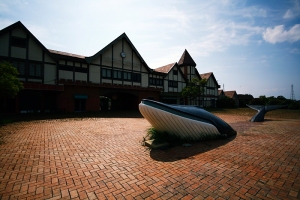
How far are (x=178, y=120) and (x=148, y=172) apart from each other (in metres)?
2.53

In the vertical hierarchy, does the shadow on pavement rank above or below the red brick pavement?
above

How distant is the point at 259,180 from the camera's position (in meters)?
3.27

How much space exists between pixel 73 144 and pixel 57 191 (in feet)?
10.6

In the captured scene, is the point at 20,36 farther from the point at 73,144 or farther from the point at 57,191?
the point at 57,191

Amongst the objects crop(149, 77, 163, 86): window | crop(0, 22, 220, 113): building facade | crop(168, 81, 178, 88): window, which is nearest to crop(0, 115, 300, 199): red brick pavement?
crop(0, 22, 220, 113): building facade

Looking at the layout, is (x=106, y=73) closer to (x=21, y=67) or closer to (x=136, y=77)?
(x=136, y=77)

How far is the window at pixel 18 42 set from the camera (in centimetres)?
1609

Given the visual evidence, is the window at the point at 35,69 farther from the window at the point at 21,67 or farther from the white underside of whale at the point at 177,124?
the white underside of whale at the point at 177,124

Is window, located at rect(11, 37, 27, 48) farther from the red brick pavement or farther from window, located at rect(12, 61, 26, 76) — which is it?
the red brick pavement

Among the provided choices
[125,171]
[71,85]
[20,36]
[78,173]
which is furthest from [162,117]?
[20,36]

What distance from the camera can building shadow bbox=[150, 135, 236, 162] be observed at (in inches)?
182

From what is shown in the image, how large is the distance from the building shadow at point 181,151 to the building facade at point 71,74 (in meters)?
16.7

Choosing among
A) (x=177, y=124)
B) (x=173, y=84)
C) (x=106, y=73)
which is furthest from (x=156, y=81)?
(x=177, y=124)

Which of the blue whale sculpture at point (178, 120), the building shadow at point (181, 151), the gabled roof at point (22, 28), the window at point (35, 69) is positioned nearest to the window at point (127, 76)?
the gabled roof at point (22, 28)
